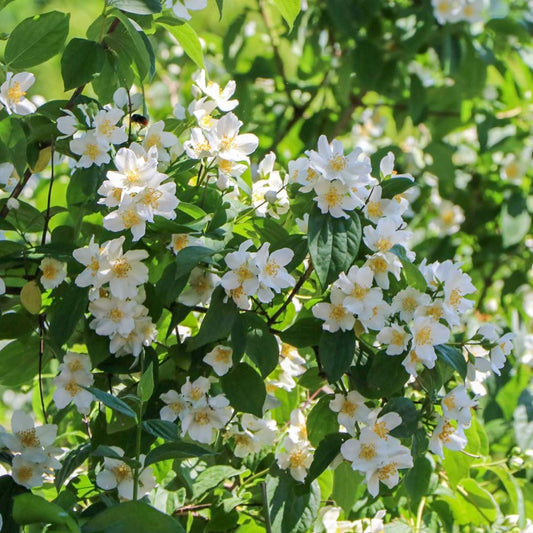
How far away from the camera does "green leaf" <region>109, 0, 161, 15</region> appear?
3.01ft

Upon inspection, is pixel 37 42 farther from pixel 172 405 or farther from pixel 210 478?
pixel 210 478

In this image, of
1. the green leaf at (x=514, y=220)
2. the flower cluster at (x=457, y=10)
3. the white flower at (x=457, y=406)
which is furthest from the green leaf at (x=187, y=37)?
the green leaf at (x=514, y=220)

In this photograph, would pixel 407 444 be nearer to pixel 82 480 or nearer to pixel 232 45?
pixel 82 480

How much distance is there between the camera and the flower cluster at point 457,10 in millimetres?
2082

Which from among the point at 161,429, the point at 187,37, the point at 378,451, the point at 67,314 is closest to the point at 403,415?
the point at 378,451

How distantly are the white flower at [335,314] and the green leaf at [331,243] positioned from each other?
0.03m

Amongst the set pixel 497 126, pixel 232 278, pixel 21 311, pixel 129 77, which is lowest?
pixel 497 126

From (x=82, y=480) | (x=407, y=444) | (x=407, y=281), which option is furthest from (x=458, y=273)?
(x=82, y=480)

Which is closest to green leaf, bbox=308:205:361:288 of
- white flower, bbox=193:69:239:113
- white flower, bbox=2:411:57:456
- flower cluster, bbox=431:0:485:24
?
white flower, bbox=193:69:239:113

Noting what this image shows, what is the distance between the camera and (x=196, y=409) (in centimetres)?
97

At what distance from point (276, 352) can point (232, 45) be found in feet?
4.83

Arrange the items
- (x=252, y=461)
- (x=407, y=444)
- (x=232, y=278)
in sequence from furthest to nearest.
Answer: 1. (x=252, y=461)
2. (x=407, y=444)
3. (x=232, y=278)

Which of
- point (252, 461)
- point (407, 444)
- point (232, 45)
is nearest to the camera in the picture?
point (407, 444)

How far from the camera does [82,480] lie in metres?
1.03
